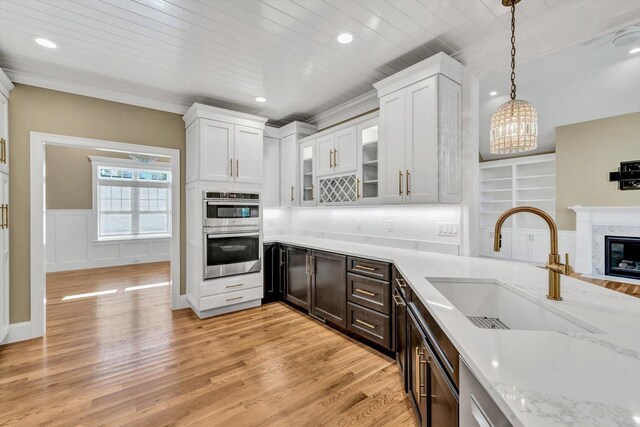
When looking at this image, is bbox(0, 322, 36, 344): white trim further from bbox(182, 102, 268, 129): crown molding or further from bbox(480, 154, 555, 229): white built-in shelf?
bbox(480, 154, 555, 229): white built-in shelf

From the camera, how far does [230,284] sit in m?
3.62

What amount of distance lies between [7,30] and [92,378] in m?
2.80

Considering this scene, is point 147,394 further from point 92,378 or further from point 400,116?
point 400,116

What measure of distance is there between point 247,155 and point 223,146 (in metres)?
0.32

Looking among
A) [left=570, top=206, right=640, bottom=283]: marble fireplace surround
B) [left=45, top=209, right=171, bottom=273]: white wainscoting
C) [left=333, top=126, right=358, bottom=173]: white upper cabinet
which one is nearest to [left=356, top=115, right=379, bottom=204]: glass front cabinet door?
[left=333, top=126, right=358, bottom=173]: white upper cabinet

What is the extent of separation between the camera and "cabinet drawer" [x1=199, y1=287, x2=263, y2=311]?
3.45m

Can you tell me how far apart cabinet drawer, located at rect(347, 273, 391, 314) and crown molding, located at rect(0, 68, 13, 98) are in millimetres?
3712

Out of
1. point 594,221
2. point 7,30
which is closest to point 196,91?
point 7,30

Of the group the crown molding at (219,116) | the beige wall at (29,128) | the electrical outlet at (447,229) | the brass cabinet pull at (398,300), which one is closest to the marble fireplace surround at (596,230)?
the electrical outlet at (447,229)

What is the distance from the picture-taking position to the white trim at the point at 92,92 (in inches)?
115

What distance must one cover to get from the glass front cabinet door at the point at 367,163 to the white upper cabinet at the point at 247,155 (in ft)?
4.60

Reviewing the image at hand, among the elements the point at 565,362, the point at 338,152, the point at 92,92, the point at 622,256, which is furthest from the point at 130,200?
the point at 622,256

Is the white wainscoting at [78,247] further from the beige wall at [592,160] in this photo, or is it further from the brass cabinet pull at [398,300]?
the beige wall at [592,160]

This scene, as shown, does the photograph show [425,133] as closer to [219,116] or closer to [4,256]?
[219,116]
